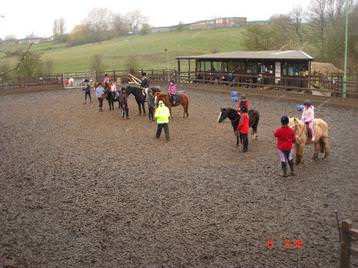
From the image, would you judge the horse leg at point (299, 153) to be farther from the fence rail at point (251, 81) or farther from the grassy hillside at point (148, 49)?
the grassy hillside at point (148, 49)

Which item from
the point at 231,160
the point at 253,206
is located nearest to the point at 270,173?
the point at 231,160

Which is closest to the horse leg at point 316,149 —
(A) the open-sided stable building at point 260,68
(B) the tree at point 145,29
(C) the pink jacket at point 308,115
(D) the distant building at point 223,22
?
(C) the pink jacket at point 308,115

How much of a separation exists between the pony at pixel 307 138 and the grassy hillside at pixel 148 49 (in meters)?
44.7

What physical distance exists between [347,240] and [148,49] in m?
67.4

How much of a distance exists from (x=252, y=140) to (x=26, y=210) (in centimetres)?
741

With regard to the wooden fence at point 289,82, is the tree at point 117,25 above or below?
above

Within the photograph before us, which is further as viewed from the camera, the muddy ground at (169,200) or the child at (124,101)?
the child at (124,101)

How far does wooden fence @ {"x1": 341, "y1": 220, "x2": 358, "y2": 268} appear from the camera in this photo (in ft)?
15.5

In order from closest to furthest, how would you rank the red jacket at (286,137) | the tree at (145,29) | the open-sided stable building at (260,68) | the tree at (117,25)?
the red jacket at (286,137) < the open-sided stable building at (260,68) < the tree at (117,25) < the tree at (145,29)

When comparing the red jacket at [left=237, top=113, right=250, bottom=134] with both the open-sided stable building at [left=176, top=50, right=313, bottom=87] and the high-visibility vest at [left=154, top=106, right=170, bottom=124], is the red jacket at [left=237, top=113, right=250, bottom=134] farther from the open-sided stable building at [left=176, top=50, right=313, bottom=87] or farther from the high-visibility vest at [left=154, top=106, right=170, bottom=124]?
the open-sided stable building at [left=176, top=50, right=313, bottom=87]

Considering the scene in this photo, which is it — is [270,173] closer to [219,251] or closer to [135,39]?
[219,251]

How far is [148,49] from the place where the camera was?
70000 mm

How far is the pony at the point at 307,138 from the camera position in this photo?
9.52 meters

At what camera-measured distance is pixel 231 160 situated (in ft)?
35.6
